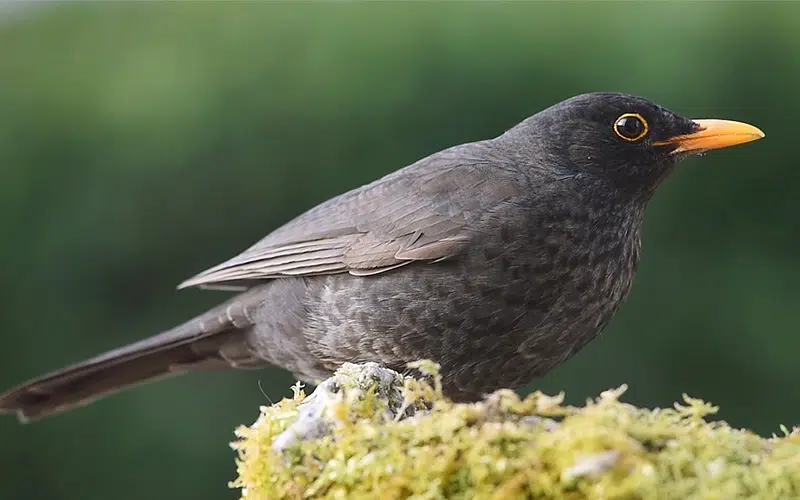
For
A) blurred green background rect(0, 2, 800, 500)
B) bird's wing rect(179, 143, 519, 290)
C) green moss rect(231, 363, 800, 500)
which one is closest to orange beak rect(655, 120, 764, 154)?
bird's wing rect(179, 143, 519, 290)

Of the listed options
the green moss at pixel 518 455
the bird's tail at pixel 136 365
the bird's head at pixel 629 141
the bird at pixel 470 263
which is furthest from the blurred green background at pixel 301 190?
the green moss at pixel 518 455

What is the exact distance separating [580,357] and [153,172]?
10.3 ft

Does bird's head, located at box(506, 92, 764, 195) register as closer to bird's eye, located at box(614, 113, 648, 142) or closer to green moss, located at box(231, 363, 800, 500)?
bird's eye, located at box(614, 113, 648, 142)

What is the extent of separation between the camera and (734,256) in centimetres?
573

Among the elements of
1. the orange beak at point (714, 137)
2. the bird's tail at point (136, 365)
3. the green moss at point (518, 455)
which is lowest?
the green moss at point (518, 455)

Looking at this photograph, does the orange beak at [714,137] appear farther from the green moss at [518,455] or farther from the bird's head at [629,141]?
the green moss at [518,455]

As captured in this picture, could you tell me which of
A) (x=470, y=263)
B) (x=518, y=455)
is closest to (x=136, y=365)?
(x=470, y=263)

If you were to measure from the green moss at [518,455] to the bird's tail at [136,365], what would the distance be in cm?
217

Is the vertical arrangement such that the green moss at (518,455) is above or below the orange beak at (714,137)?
below

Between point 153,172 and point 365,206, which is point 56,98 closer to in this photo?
point 153,172

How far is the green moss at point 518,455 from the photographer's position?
1.71 m

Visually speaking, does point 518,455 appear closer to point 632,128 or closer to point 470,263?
point 470,263

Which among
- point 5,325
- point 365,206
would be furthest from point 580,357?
point 5,325

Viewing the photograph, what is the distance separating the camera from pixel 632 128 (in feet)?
12.1
